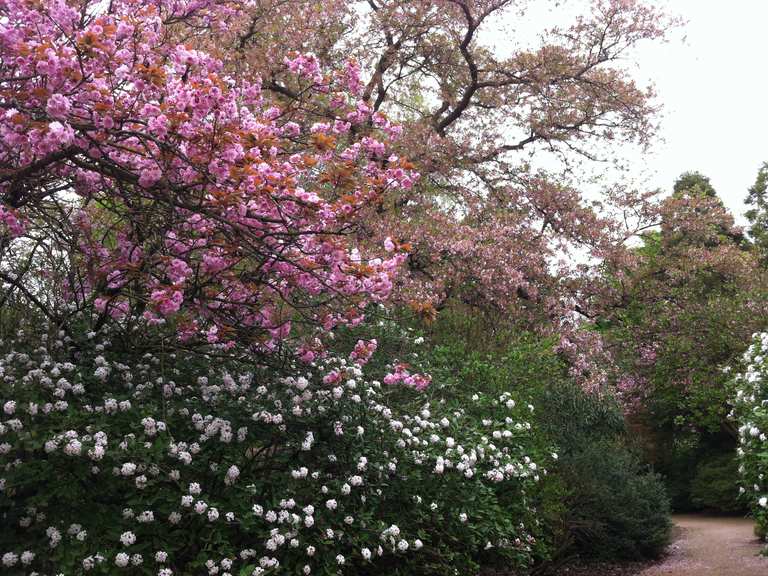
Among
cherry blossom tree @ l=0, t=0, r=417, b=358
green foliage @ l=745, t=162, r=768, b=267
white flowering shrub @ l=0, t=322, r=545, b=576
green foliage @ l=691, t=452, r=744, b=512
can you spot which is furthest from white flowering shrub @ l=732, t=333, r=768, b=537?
green foliage @ l=745, t=162, r=768, b=267

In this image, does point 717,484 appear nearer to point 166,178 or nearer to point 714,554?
point 714,554

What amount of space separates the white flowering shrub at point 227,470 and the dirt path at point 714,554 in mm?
3721

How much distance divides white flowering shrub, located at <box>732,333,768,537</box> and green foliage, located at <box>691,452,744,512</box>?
951 cm

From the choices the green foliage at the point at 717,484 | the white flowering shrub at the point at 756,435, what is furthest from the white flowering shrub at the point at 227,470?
the green foliage at the point at 717,484

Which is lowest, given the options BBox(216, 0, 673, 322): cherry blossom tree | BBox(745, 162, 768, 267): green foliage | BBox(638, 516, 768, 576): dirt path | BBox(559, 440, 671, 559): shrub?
BBox(638, 516, 768, 576): dirt path

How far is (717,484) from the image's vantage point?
16859mm

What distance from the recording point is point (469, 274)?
10461 millimetres

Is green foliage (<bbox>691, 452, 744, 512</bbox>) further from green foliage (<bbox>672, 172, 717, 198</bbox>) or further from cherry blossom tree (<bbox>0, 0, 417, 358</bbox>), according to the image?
cherry blossom tree (<bbox>0, 0, 417, 358</bbox>)

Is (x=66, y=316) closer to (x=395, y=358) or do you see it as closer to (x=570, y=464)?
(x=395, y=358)

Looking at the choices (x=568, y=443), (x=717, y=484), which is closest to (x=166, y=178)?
(x=568, y=443)

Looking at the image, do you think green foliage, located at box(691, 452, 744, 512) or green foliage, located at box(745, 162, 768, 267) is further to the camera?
green foliage, located at box(745, 162, 768, 267)

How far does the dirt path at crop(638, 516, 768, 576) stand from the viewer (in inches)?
347

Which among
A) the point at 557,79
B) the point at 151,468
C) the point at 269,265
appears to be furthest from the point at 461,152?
the point at 151,468

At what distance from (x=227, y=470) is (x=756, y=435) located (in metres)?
4.90
